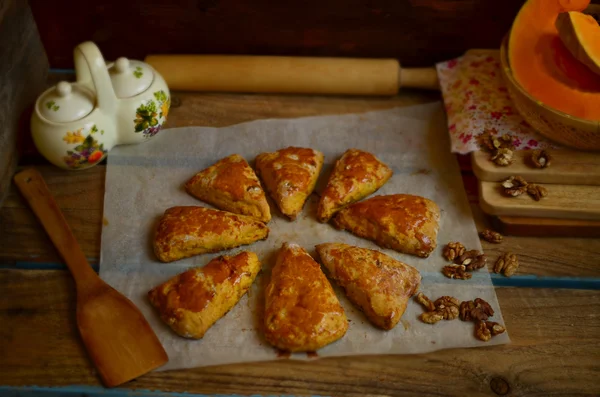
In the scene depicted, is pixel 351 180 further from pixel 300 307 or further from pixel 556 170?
pixel 556 170

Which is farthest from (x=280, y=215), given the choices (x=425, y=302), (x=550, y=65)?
(x=550, y=65)

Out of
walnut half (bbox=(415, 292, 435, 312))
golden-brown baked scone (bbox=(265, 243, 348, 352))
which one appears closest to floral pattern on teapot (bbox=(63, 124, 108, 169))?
golden-brown baked scone (bbox=(265, 243, 348, 352))

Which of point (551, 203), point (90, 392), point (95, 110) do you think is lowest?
point (90, 392)

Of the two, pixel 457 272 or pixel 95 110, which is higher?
pixel 95 110

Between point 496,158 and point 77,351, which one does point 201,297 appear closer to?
point 77,351

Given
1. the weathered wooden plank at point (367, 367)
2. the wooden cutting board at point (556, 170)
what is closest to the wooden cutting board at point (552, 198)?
the wooden cutting board at point (556, 170)

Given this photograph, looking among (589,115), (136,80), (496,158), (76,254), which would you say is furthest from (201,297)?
(589,115)
